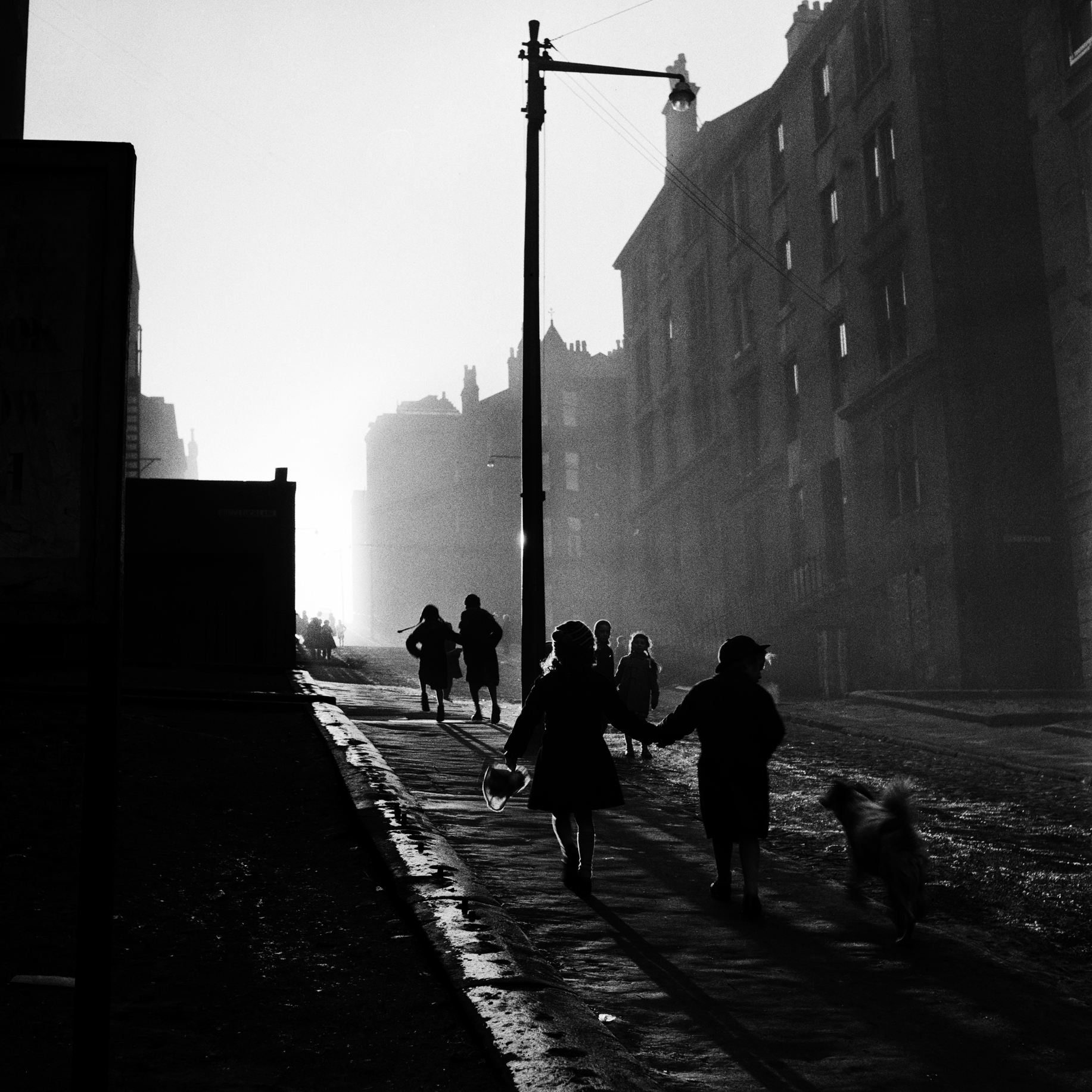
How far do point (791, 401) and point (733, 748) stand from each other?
2884 cm

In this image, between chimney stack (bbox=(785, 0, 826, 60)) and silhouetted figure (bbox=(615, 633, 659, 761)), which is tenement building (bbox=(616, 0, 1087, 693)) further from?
silhouetted figure (bbox=(615, 633, 659, 761))

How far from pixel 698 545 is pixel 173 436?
61.9 m

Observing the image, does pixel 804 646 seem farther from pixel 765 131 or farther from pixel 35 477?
pixel 35 477

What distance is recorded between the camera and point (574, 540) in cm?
7575

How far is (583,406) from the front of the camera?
7975 cm

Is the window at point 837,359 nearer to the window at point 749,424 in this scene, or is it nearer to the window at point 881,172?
the window at point 881,172

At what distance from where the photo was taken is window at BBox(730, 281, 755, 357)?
126 feet

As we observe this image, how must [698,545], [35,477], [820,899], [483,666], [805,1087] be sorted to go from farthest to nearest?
1. [698,545]
2. [483,666]
3. [820,899]
4. [805,1087]
5. [35,477]

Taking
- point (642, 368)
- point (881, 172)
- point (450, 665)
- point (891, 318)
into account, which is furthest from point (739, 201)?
point (450, 665)

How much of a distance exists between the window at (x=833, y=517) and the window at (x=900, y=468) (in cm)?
272

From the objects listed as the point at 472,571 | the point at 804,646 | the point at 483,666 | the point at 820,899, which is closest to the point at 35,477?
the point at 820,899

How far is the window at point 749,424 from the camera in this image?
125ft

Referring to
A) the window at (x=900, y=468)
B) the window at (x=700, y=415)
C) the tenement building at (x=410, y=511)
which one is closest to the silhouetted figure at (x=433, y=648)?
the window at (x=900, y=468)

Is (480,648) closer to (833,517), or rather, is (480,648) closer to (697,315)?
(833,517)
